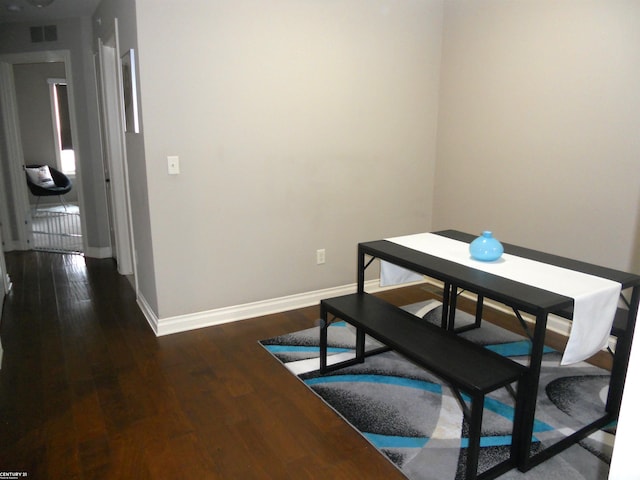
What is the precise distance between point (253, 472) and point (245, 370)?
2.81 feet

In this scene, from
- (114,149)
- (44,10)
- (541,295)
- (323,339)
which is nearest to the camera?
(541,295)

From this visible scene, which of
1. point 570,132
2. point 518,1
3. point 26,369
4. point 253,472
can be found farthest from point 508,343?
point 26,369

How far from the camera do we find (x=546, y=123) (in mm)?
3145

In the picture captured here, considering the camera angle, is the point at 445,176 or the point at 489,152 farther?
the point at 445,176

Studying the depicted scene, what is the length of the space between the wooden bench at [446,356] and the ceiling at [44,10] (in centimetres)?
347

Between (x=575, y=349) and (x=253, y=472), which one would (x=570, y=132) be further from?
(x=253, y=472)

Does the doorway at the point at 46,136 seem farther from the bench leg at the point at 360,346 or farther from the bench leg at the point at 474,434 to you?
the bench leg at the point at 474,434

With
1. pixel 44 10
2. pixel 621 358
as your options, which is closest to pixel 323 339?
pixel 621 358

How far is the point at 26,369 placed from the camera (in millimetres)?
2748

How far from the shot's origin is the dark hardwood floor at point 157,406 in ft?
6.49

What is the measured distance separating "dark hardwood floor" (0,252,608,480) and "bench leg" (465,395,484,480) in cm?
30

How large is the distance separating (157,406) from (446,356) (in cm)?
145

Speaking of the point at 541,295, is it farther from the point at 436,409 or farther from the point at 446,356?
the point at 436,409

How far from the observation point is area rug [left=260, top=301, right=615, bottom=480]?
199 cm
